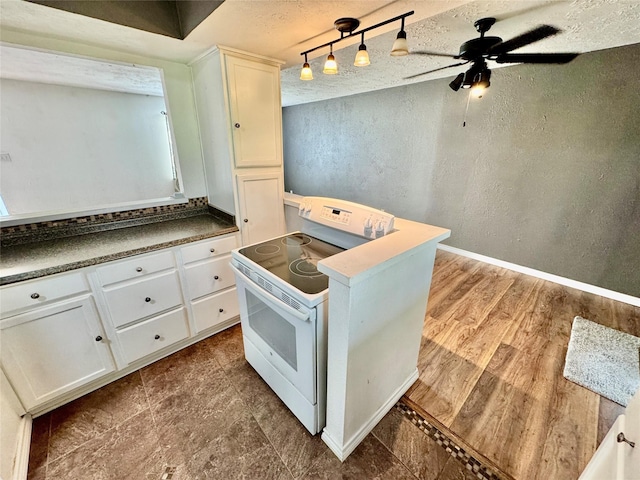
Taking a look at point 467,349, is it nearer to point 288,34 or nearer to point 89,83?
point 288,34

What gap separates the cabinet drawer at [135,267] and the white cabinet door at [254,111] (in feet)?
2.72

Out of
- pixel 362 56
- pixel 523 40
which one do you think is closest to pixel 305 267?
pixel 362 56

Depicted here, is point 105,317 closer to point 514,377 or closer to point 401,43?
point 401,43

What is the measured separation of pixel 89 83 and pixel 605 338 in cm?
542

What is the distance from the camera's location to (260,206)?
210 centimetres

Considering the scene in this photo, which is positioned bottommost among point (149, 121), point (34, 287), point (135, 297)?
point (135, 297)

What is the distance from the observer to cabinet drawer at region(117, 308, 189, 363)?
168 cm

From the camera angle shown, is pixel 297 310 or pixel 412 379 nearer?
pixel 297 310

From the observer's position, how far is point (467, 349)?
1974 millimetres

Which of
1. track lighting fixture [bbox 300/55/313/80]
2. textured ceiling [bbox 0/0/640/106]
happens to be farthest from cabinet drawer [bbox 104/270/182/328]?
track lighting fixture [bbox 300/55/313/80]

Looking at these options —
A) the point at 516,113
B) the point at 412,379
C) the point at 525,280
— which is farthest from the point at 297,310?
the point at 516,113

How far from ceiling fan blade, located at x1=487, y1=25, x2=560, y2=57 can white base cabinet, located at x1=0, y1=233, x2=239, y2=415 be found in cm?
218

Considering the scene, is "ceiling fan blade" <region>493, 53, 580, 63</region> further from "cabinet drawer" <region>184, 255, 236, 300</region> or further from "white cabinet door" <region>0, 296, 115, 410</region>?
"white cabinet door" <region>0, 296, 115, 410</region>

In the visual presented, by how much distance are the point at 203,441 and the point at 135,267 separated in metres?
1.07
